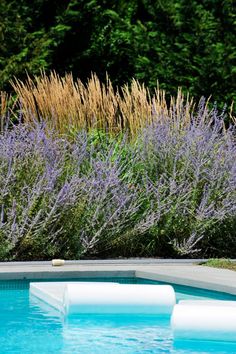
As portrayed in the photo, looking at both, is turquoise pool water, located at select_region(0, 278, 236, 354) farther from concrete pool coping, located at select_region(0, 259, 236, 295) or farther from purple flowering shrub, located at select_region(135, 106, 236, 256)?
purple flowering shrub, located at select_region(135, 106, 236, 256)

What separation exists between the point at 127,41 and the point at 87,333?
32.1 ft

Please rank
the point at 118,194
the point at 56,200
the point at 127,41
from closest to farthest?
the point at 56,200
the point at 118,194
the point at 127,41

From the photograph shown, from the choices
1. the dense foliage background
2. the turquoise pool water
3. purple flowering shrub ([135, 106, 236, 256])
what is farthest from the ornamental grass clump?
the dense foliage background

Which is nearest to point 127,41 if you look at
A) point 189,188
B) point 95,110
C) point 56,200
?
point 95,110

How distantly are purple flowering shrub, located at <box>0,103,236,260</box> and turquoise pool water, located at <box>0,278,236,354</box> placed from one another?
1.63m

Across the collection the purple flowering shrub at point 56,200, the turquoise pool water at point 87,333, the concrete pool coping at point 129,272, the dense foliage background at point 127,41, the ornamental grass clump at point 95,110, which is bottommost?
the turquoise pool water at point 87,333

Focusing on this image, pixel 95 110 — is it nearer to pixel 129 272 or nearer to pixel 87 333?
pixel 129 272

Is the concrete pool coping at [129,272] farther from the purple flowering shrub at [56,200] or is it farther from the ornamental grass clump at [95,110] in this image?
the ornamental grass clump at [95,110]

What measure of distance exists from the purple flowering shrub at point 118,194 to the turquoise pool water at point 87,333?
1632mm

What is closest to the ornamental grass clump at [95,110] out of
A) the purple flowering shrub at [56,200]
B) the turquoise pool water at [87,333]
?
the purple flowering shrub at [56,200]

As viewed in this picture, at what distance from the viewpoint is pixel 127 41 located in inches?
618

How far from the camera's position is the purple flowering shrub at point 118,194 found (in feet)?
30.3

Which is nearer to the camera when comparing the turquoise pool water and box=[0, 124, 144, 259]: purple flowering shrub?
the turquoise pool water

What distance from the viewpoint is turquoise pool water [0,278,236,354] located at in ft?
19.5
